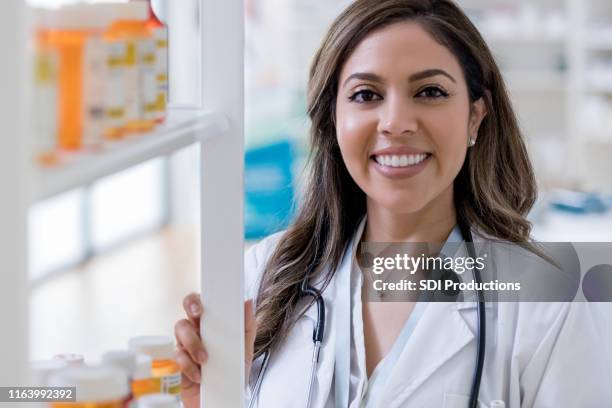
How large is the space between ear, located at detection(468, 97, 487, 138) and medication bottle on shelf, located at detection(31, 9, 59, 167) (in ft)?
4.25

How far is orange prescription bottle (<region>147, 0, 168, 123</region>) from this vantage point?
123cm

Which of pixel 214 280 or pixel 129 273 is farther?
pixel 129 273

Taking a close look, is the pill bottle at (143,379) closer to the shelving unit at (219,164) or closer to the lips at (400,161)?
the shelving unit at (219,164)

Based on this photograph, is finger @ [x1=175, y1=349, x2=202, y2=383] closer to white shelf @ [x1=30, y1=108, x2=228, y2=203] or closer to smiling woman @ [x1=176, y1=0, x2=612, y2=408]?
smiling woman @ [x1=176, y1=0, x2=612, y2=408]

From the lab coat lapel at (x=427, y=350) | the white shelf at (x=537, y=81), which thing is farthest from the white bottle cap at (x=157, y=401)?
the white shelf at (x=537, y=81)

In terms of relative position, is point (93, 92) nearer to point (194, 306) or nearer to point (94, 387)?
point (94, 387)

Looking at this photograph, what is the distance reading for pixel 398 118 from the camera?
1.93 m

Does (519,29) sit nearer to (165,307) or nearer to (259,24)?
(259,24)

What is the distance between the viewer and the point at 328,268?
212cm

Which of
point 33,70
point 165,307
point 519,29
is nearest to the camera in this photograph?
point 33,70

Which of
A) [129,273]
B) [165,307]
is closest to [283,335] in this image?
[165,307]

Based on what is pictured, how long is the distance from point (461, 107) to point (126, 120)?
105 cm

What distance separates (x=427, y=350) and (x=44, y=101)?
1202mm

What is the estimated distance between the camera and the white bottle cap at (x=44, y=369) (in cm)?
120
